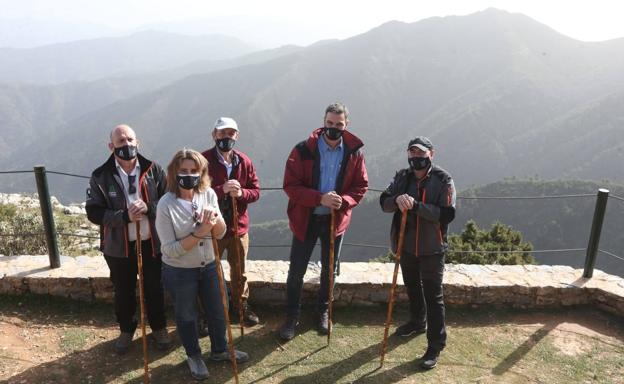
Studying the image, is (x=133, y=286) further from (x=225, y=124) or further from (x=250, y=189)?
(x=225, y=124)

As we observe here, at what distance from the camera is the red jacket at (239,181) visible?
14.3 feet

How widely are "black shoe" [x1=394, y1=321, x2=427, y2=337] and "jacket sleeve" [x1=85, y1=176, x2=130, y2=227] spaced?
9.42 feet

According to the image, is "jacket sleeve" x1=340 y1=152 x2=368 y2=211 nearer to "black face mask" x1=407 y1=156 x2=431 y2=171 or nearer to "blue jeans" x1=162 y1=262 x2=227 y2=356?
"black face mask" x1=407 y1=156 x2=431 y2=171

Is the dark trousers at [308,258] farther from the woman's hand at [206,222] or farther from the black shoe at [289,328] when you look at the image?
the woman's hand at [206,222]

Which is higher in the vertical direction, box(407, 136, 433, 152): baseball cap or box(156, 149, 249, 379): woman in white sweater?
box(407, 136, 433, 152): baseball cap

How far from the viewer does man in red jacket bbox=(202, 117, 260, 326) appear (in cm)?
422

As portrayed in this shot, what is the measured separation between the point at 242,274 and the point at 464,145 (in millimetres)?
159299

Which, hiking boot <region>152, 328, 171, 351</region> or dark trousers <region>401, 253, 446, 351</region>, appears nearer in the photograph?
dark trousers <region>401, 253, 446, 351</region>

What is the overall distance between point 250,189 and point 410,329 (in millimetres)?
2176

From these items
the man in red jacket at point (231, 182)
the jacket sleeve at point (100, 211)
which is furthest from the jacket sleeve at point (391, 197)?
the jacket sleeve at point (100, 211)

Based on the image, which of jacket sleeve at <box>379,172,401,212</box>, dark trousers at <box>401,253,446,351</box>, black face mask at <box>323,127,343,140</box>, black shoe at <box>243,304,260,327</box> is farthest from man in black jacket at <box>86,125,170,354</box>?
dark trousers at <box>401,253,446,351</box>

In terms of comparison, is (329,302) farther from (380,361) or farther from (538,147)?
(538,147)

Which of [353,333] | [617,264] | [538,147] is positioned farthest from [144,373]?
[538,147]

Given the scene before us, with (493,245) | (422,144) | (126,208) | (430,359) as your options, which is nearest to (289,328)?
(430,359)
